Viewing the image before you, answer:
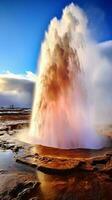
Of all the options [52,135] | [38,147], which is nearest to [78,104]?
[52,135]

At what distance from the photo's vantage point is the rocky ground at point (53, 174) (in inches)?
224

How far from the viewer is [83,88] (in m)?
15.0

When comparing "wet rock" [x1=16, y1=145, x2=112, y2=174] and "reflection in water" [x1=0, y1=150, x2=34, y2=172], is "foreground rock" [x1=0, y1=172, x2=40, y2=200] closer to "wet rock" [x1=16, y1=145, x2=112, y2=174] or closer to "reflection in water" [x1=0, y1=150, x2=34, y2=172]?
"reflection in water" [x1=0, y1=150, x2=34, y2=172]

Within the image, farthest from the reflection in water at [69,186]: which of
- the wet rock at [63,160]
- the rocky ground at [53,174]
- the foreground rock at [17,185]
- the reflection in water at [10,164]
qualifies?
the reflection in water at [10,164]

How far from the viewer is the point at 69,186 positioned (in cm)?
620

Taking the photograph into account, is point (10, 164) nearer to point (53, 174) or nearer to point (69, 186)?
point (53, 174)

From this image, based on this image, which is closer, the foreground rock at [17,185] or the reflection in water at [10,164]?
the foreground rock at [17,185]

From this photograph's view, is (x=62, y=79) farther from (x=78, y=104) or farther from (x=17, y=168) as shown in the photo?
(x=17, y=168)

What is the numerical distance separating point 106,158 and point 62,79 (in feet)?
21.6

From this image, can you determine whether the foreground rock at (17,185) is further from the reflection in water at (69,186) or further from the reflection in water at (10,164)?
the reflection in water at (10,164)

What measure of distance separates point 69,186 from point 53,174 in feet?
3.78

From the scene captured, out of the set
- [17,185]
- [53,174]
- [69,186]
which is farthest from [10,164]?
[69,186]

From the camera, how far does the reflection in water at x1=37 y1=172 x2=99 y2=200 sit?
221 inches

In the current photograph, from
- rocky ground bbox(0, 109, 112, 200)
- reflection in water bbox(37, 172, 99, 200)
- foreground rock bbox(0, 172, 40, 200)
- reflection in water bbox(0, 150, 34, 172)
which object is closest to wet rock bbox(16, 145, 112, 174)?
rocky ground bbox(0, 109, 112, 200)
